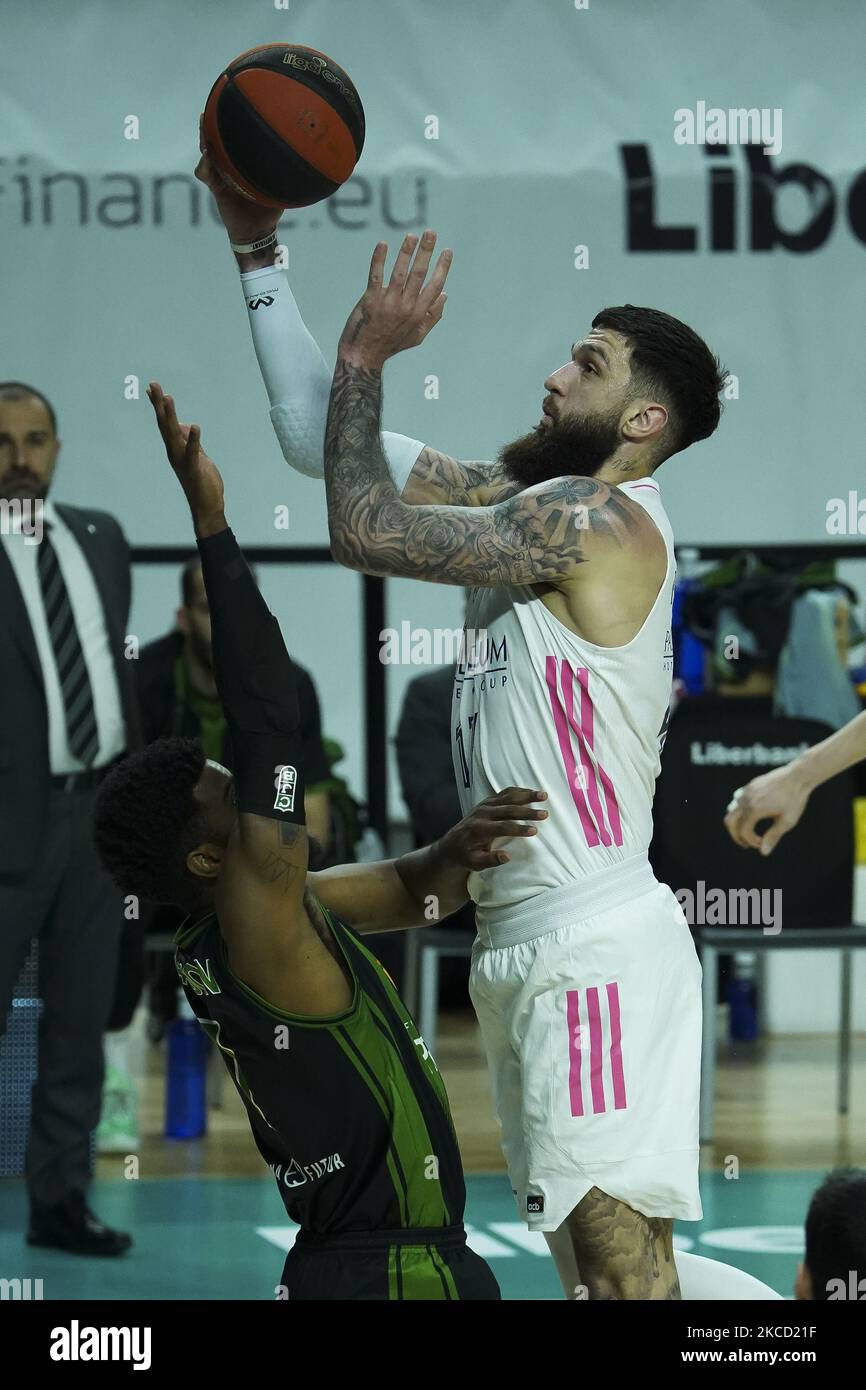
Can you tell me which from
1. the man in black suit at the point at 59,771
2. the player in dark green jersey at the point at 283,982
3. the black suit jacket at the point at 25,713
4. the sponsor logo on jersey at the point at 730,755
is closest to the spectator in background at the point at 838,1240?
the player in dark green jersey at the point at 283,982

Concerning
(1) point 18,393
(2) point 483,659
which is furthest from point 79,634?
(2) point 483,659

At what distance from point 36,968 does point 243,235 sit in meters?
3.14

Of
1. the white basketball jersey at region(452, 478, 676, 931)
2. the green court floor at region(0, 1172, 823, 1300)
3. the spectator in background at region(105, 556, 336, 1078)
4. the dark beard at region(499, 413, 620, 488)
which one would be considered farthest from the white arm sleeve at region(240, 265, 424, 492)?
the spectator in background at region(105, 556, 336, 1078)

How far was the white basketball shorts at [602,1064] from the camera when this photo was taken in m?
2.80

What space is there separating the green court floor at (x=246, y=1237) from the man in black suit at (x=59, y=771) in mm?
331

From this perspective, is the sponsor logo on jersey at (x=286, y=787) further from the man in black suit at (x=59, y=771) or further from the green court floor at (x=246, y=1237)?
the man in black suit at (x=59, y=771)

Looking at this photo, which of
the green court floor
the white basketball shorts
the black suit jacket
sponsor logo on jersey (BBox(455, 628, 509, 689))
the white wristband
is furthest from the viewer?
the black suit jacket

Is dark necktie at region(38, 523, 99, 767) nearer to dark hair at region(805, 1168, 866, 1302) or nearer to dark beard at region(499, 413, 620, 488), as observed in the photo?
dark beard at region(499, 413, 620, 488)

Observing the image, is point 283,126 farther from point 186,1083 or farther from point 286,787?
point 186,1083

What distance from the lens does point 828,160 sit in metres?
7.73

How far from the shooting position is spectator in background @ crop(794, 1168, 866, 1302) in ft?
8.70

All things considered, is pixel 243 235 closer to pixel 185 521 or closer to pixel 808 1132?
pixel 808 1132

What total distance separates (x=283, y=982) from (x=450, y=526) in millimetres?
698

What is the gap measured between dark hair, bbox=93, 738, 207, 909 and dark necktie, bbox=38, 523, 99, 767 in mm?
2485
